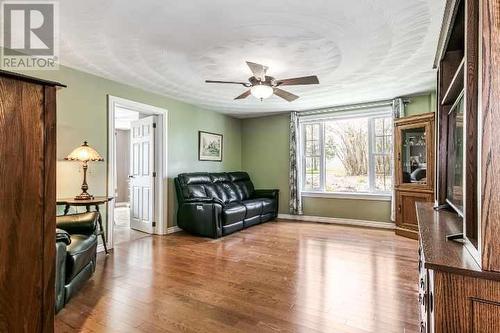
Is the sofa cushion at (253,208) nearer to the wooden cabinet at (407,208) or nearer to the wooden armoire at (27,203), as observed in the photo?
the wooden cabinet at (407,208)

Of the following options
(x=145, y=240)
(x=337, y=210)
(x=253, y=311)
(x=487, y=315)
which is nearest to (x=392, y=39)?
(x=487, y=315)

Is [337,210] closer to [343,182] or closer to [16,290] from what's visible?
[343,182]

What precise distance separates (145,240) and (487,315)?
4.38 m

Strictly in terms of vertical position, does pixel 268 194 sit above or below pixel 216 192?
below

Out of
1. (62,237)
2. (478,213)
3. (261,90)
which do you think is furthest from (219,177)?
(478,213)

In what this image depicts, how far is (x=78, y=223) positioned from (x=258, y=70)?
2.45 metres

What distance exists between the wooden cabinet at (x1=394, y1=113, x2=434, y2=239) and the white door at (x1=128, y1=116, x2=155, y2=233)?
4.29 meters

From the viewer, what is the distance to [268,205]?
583 centimetres

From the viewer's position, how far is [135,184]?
17.3 feet

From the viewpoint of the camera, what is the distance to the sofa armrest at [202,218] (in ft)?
14.7

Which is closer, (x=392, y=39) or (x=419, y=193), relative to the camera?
(x=392, y=39)

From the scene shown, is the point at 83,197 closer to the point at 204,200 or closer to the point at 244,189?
the point at 204,200

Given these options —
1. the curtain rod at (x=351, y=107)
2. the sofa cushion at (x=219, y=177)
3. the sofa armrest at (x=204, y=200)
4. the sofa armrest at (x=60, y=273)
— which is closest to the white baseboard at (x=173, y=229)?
the sofa armrest at (x=204, y=200)

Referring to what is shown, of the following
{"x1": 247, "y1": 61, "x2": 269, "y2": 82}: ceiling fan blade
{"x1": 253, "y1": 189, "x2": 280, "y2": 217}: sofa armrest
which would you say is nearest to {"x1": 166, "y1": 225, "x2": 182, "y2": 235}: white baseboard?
{"x1": 253, "y1": 189, "x2": 280, "y2": 217}: sofa armrest
